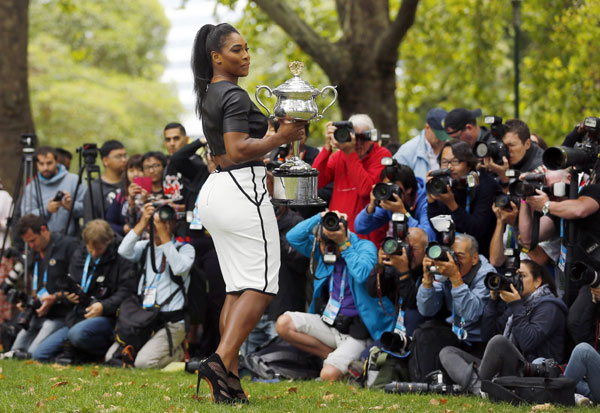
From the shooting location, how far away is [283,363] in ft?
26.0

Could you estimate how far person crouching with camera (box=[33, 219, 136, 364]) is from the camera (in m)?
8.84

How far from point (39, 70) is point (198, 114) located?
2446 centimetres

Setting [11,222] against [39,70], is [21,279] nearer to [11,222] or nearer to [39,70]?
[11,222]

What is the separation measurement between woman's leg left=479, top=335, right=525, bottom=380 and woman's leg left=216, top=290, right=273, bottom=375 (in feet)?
6.04

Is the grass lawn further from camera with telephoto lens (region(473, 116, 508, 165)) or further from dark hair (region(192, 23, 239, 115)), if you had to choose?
camera with telephoto lens (region(473, 116, 508, 165))

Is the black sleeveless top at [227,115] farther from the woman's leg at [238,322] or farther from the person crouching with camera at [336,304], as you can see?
the person crouching with camera at [336,304]

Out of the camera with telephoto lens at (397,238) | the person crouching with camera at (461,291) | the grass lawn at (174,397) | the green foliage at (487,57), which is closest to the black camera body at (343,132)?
the camera with telephoto lens at (397,238)

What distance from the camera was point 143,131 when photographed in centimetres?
3064

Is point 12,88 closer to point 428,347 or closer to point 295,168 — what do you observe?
point 428,347

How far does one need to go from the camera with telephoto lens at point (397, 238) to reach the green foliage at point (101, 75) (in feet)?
64.7

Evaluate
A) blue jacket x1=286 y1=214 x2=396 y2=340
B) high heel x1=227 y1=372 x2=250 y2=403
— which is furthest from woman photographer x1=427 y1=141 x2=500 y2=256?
high heel x1=227 y1=372 x2=250 y2=403

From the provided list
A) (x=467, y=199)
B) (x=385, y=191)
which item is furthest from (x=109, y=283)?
(x=467, y=199)

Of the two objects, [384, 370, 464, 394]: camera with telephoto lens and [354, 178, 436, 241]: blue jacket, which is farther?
[354, 178, 436, 241]: blue jacket

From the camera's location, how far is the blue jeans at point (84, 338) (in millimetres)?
8789
